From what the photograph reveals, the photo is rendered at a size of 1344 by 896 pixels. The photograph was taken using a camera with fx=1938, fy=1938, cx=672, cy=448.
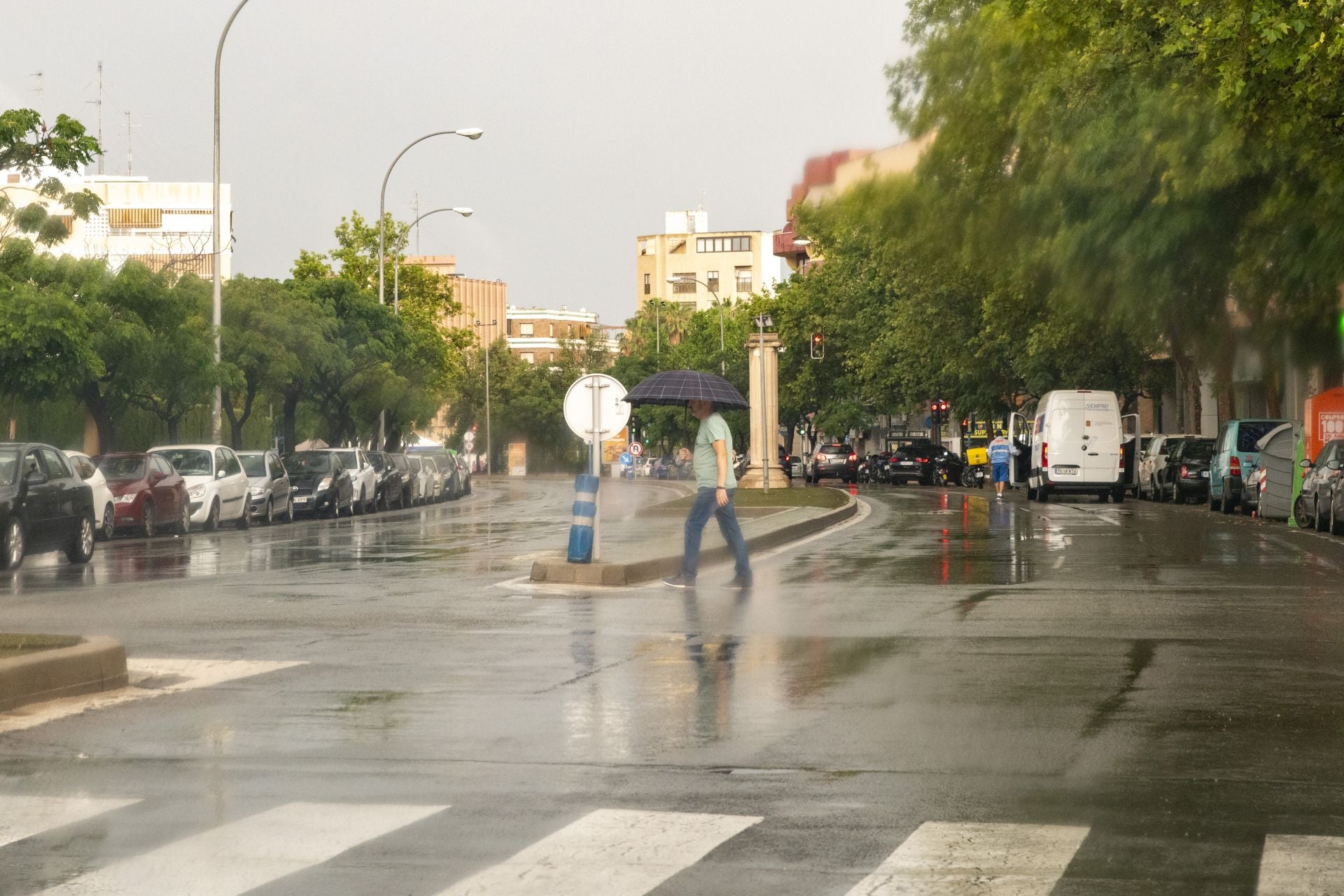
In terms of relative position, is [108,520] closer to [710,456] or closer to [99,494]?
[99,494]

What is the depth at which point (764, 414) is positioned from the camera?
4672 cm

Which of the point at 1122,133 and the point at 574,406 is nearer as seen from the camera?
the point at 574,406

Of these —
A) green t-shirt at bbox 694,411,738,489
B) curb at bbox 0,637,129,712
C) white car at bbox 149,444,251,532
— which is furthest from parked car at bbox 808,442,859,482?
curb at bbox 0,637,129,712

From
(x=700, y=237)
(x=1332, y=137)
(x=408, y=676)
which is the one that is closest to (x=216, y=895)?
(x=408, y=676)

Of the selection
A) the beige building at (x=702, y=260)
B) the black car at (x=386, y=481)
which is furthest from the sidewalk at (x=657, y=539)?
the beige building at (x=702, y=260)

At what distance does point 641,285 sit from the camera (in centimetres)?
18188

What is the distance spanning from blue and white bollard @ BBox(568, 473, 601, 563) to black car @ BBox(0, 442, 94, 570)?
6834mm

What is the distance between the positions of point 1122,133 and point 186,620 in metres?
17.3

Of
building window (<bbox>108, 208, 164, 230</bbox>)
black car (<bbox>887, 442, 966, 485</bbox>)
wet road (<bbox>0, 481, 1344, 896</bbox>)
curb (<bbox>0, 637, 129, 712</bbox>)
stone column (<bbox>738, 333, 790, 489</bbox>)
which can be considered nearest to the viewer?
wet road (<bbox>0, 481, 1344, 896</bbox>)

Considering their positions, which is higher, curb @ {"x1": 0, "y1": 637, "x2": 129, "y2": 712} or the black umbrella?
the black umbrella

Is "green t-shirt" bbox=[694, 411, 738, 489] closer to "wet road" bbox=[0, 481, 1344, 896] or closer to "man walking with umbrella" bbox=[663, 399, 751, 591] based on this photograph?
"man walking with umbrella" bbox=[663, 399, 751, 591]

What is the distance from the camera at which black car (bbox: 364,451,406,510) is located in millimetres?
49375

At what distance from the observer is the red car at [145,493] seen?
3072 cm

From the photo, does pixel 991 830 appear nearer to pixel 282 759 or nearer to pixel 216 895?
pixel 216 895
